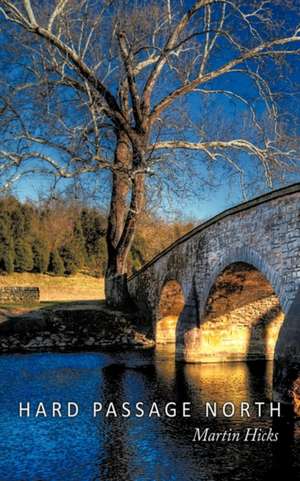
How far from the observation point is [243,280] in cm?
1536

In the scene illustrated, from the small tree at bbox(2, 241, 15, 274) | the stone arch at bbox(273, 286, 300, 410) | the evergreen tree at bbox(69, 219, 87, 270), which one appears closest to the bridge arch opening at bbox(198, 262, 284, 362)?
the stone arch at bbox(273, 286, 300, 410)

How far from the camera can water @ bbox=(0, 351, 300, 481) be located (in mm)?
7137

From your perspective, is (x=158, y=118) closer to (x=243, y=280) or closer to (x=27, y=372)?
(x=243, y=280)

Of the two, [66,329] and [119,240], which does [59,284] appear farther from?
[66,329]

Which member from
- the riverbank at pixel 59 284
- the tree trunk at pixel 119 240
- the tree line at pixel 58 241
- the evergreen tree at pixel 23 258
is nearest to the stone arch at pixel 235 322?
the tree trunk at pixel 119 240

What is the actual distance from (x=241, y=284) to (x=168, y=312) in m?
7.05

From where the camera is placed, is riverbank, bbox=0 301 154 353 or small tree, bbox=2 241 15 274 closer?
riverbank, bbox=0 301 154 353

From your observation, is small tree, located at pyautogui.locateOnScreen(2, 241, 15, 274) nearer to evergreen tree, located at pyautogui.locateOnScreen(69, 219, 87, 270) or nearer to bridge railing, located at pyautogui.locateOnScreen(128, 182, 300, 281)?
evergreen tree, located at pyautogui.locateOnScreen(69, 219, 87, 270)

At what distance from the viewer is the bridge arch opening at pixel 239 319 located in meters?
15.6

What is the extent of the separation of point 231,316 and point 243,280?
1538 mm

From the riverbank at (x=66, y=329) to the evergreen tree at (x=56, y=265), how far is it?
18024mm

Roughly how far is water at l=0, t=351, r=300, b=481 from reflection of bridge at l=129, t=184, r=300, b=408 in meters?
1.45

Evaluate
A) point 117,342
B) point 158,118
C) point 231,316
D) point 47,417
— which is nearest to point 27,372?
point 47,417

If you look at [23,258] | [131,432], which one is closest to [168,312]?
[131,432]
